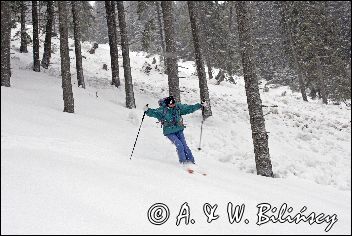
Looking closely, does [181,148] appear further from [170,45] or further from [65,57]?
[170,45]

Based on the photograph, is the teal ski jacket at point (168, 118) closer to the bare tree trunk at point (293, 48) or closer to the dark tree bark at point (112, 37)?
the dark tree bark at point (112, 37)

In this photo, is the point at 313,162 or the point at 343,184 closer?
the point at 343,184

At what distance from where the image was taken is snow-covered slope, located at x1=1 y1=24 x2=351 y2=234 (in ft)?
15.0

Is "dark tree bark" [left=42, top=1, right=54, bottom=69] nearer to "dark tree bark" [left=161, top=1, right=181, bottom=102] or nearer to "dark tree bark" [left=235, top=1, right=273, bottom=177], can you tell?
"dark tree bark" [left=161, top=1, right=181, bottom=102]

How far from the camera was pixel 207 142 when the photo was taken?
557 inches

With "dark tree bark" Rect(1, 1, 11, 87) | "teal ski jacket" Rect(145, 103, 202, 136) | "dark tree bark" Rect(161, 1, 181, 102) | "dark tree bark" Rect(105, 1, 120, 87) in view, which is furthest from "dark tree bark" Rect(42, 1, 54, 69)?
"teal ski jacket" Rect(145, 103, 202, 136)

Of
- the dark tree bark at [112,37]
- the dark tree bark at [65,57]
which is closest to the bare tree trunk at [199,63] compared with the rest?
the dark tree bark at [112,37]

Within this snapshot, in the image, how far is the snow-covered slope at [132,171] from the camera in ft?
15.0

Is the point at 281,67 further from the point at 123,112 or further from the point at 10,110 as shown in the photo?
the point at 10,110

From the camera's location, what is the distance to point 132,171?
696 cm

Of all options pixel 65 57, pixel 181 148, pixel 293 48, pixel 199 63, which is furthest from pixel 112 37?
pixel 293 48

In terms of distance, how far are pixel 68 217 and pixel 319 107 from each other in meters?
24.9

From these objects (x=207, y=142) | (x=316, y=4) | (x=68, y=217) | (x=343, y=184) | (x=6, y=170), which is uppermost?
(x=316, y=4)

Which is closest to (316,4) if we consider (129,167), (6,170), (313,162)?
(313,162)
